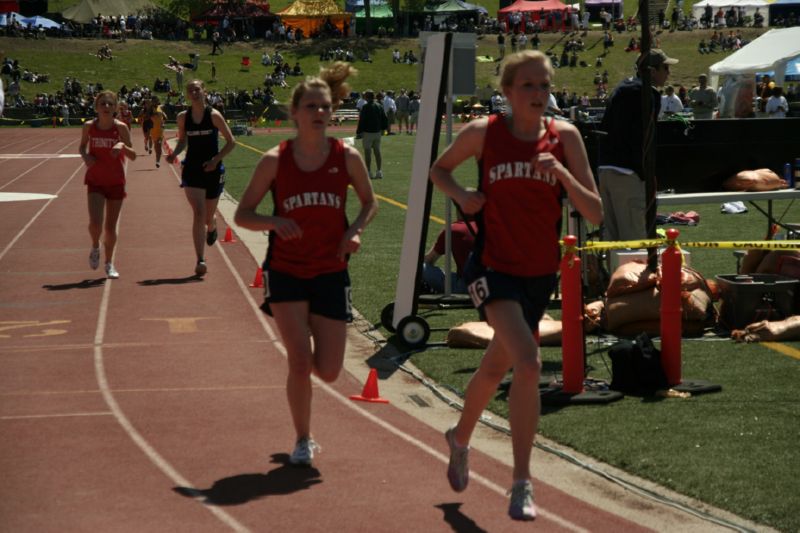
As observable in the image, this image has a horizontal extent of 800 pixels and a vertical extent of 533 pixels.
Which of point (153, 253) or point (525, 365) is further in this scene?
point (153, 253)

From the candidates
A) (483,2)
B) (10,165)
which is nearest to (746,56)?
(10,165)

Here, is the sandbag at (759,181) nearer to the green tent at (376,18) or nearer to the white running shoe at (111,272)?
the white running shoe at (111,272)

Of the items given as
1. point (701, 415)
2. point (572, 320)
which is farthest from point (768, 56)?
point (701, 415)

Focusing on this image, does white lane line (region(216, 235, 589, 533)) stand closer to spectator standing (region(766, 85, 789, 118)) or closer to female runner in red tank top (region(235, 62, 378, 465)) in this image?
female runner in red tank top (region(235, 62, 378, 465))

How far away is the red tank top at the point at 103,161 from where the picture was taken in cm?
1426

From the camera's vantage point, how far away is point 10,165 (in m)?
39.1

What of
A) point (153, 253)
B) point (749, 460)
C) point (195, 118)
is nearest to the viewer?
point (749, 460)

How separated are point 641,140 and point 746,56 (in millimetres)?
26247

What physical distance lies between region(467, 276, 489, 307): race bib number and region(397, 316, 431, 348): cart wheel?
4443 millimetres

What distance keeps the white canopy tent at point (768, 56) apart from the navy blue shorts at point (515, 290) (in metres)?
29.8

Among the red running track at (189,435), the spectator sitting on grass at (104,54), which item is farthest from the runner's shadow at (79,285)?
the spectator sitting on grass at (104,54)

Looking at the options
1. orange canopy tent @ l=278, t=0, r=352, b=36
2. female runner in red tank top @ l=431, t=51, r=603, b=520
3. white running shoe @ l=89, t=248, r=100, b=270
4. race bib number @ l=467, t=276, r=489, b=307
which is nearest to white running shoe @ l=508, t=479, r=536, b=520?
female runner in red tank top @ l=431, t=51, r=603, b=520

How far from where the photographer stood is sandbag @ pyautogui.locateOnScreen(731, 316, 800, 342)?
10.5 m

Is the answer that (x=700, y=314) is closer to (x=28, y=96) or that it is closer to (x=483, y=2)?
(x=28, y=96)
